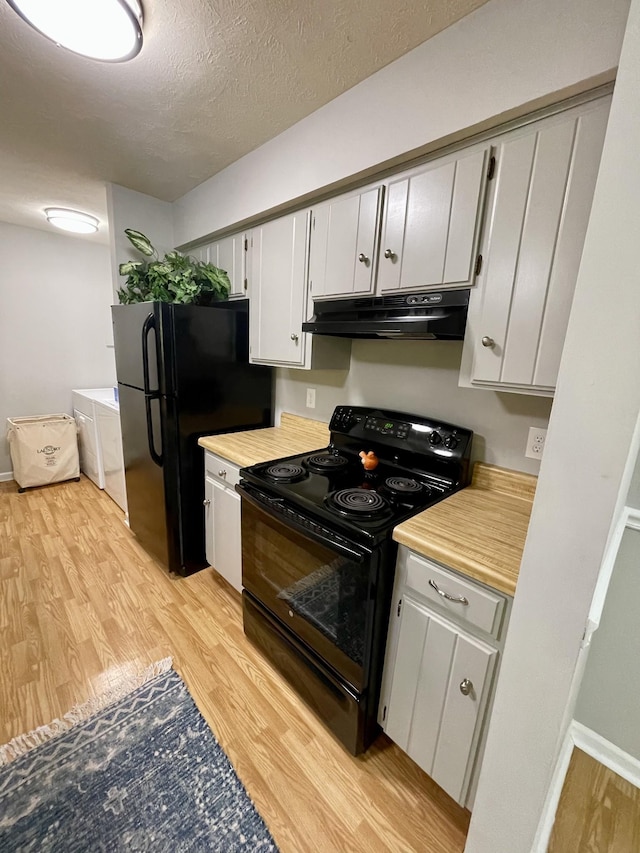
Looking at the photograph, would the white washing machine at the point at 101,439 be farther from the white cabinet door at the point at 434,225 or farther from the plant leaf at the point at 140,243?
the white cabinet door at the point at 434,225

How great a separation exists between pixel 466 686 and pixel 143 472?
205cm

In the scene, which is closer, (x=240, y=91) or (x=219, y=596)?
(x=240, y=91)

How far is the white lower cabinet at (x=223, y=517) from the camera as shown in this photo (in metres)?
1.84

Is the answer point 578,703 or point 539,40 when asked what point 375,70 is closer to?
point 539,40

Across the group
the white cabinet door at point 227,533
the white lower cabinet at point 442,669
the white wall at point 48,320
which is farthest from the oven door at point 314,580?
the white wall at point 48,320

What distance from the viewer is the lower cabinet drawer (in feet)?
3.01

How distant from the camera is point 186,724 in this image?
54.1 inches

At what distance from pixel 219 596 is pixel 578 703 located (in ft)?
5.77

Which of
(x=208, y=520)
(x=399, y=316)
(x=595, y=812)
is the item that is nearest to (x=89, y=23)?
(x=399, y=316)

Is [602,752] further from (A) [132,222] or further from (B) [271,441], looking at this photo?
(A) [132,222]

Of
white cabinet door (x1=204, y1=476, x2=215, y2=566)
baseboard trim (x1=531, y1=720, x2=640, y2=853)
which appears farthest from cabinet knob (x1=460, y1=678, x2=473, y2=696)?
white cabinet door (x1=204, y1=476, x2=215, y2=566)

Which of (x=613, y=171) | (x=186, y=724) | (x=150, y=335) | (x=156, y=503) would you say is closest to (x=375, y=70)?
(x=613, y=171)

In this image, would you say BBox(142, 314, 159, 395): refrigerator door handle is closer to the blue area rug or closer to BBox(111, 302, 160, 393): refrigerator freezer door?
BBox(111, 302, 160, 393): refrigerator freezer door

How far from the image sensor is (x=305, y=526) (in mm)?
1226
